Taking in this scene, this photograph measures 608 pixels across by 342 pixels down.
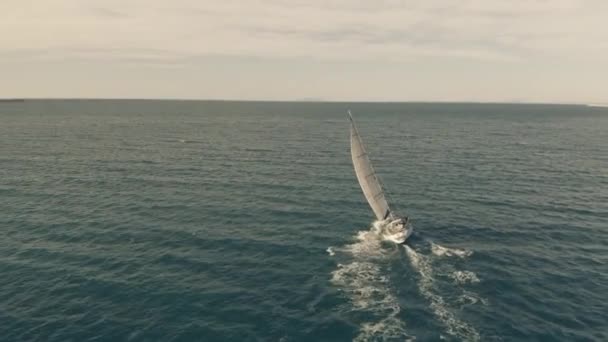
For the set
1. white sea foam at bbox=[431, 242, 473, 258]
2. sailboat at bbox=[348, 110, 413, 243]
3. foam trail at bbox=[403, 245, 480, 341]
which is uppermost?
sailboat at bbox=[348, 110, 413, 243]

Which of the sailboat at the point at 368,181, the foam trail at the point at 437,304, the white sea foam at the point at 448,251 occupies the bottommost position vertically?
the foam trail at the point at 437,304

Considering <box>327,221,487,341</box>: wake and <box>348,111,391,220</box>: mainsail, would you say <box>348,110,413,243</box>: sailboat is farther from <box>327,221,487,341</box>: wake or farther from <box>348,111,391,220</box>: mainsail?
<box>327,221,487,341</box>: wake

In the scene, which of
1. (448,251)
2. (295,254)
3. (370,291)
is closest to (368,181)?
(448,251)

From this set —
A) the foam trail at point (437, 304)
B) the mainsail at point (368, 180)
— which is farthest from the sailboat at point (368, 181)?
the foam trail at point (437, 304)

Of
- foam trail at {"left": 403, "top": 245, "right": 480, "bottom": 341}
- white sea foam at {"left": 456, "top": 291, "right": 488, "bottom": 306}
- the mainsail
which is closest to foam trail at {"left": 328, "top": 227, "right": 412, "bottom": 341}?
foam trail at {"left": 403, "top": 245, "right": 480, "bottom": 341}

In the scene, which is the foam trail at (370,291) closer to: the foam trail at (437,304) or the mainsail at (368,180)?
the foam trail at (437,304)

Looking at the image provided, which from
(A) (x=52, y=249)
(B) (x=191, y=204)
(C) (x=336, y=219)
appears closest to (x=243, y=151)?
(B) (x=191, y=204)
